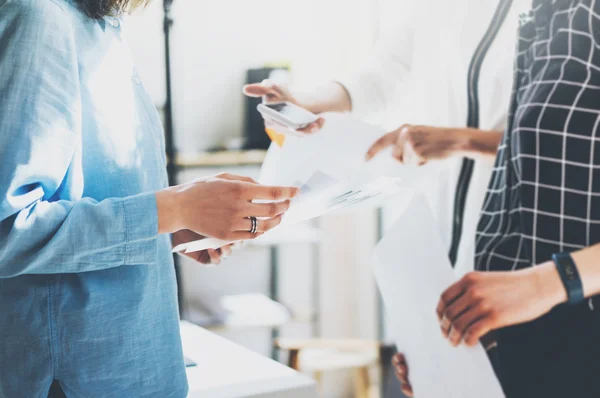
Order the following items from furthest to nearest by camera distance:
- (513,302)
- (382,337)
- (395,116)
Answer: (382,337)
(395,116)
(513,302)

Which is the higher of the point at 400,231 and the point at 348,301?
the point at 400,231

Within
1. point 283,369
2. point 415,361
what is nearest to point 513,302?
point 415,361

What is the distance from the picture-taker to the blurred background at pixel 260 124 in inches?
128

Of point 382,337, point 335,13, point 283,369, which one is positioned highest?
point 335,13

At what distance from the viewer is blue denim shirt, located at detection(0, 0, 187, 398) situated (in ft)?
2.41

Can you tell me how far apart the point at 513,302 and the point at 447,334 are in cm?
12

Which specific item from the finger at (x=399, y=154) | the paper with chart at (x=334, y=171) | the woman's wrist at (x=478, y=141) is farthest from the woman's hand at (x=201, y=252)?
the woman's wrist at (x=478, y=141)

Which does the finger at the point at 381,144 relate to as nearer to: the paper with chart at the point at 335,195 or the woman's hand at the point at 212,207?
the paper with chart at the point at 335,195

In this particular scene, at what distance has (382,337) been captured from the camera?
11.0 ft

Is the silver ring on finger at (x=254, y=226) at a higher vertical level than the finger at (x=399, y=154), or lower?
lower

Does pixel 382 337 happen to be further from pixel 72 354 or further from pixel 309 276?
pixel 72 354

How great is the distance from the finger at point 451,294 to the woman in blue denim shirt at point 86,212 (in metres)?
0.28

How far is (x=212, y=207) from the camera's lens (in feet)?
2.63

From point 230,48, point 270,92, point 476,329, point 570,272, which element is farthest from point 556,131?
point 230,48
